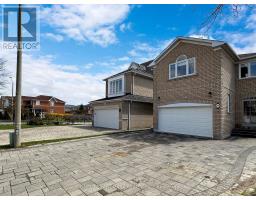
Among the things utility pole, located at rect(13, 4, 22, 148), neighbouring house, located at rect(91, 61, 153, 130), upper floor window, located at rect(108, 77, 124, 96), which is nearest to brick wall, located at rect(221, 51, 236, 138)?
neighbouring house, located at rect(91, 61, 153, 130)

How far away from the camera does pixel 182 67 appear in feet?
45.0

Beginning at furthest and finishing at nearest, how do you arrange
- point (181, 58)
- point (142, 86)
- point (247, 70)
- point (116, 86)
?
point (116, 86) → point (142, 86) → point (247, 70) → point (181, 58)

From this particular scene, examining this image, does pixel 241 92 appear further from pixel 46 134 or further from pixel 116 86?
pixel 46 134

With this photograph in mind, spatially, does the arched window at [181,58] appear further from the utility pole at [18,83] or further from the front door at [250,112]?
the utility pole at [18,83]

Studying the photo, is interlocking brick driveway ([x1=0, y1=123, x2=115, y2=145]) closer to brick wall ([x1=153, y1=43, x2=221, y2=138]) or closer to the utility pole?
the utility pole

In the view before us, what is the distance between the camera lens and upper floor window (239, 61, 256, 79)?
13.3 meters

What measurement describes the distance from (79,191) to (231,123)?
12.5 meters

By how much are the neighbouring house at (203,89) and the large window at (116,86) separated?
19.5 feet

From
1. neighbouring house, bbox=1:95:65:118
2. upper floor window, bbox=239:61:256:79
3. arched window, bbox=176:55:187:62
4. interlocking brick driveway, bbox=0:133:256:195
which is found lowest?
interlocking brick driveway, bbox=0:133:256:195

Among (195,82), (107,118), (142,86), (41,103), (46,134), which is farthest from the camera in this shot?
(41,103)

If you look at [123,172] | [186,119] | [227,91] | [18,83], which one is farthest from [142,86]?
[123,172]

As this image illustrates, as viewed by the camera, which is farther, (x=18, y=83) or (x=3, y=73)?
(x=3, y=73)

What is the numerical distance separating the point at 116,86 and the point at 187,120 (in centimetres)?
1064
